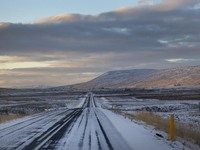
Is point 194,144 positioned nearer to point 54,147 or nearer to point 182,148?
point 182,148

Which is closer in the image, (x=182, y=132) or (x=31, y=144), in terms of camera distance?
(x=31, y=144)

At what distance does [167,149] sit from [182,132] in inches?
214

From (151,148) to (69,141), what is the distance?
11.6 feet

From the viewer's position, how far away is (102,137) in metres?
17.4

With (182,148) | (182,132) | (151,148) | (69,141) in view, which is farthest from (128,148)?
(182,132)

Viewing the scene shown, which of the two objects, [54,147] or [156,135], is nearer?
[54,147]

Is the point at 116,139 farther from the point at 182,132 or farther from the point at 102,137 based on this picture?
the point at 182,132

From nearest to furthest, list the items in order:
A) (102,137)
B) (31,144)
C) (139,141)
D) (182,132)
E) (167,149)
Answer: (167,149), (31,144), (139,141), (102,137), (182,132)

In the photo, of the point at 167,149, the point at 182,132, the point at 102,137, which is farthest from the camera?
the point at 182,132

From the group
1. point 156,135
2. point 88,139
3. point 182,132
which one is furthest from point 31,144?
point 182,132

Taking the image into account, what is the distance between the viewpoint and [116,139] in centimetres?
1677

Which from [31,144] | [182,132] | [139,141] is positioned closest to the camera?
[31,144]

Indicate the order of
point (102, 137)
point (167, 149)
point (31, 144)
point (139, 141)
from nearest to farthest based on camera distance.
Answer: point (167, 149) → point (31, 144) → point (139, 141) → point (102, 137)

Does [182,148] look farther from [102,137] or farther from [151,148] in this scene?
[102,137]
